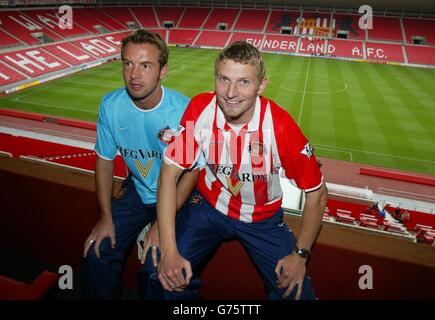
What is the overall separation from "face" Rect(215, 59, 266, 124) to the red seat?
1578 mm

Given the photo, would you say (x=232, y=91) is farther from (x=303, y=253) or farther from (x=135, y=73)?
(x=303, y=253)

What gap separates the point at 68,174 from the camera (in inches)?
111

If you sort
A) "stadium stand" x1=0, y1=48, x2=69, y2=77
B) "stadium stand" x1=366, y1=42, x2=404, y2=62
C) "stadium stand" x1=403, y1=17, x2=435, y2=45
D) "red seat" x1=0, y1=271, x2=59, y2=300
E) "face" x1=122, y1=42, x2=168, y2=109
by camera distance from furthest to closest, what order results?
"stadium stand" x1=403, y1=17, x2=435, y2=45, "stadium stand" x1=366, y1=42, x2=404, y2=62, "stadium stand" x1=0, y1=48, x2=69, y2=77, "face" x1=122, y1=42, x2=168, y2=109, "red seat" x1=0, y1=271, x2=59, y2=300

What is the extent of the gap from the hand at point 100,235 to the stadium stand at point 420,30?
1666 inches

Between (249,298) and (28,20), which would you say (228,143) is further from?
(28,20)

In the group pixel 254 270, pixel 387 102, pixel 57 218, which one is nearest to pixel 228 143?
pixel 254 270

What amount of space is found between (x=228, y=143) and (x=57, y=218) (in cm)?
175

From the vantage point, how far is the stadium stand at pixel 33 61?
22.3 m

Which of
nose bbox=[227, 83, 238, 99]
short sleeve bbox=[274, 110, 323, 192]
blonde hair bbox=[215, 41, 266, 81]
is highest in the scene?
blonde hair bbox=[215, 41, 266, 81]

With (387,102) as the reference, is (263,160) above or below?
below

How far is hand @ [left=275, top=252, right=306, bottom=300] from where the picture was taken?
7.13 ft

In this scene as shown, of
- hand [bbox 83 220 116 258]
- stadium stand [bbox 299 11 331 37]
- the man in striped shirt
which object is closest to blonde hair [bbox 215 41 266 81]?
the man in striped shirt

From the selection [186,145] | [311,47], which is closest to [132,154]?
[186,145]

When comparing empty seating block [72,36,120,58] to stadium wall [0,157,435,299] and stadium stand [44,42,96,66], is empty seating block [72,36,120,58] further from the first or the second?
stadium wall [0,157,435,299]
